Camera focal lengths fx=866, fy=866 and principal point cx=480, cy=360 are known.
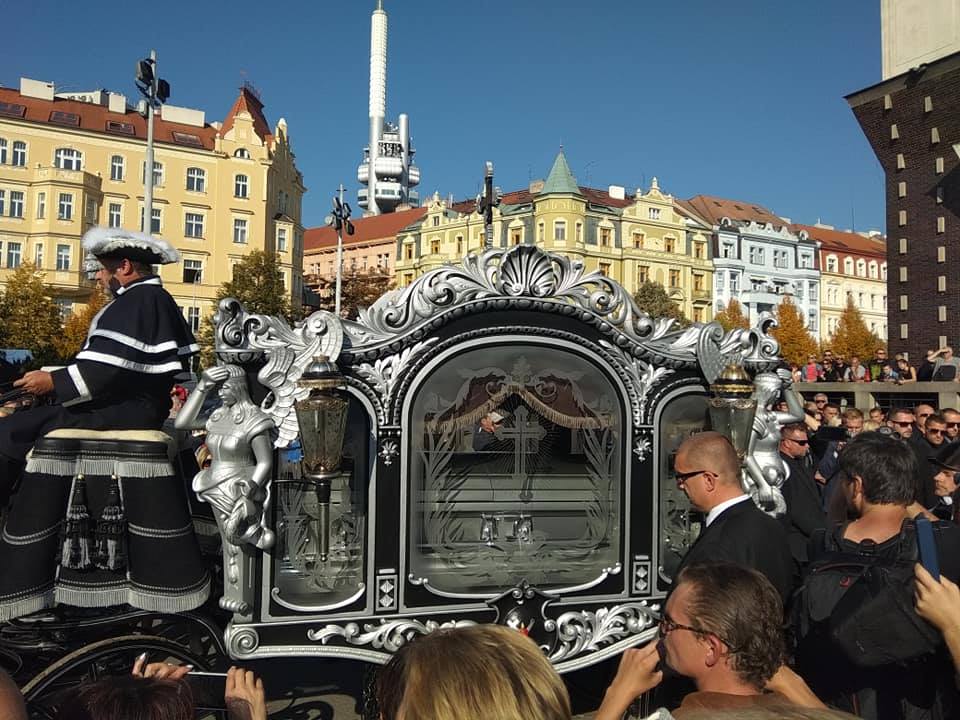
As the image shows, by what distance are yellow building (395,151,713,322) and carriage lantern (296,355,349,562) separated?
50.7 metres

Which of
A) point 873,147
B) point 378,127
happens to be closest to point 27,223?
point 873,147

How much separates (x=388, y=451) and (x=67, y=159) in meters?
47.6

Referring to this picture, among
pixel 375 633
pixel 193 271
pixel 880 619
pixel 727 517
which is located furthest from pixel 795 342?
pixel 880 619

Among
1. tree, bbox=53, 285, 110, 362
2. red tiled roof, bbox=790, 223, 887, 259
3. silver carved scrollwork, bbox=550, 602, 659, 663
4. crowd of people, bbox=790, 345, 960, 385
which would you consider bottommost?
silver carved scrollwork, bbox=550, 602, 659, 663

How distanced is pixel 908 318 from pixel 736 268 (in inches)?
1447

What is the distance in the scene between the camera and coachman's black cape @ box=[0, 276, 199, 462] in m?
3.86

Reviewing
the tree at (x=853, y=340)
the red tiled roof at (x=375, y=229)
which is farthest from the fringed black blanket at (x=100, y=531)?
the red tiled roof at (x=375, y=229)

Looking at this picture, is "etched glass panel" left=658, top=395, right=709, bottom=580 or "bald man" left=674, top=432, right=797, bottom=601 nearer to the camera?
"bald man" left=674, top=432, right=797, bottom=601

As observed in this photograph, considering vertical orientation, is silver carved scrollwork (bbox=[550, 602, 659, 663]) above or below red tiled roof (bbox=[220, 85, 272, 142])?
below

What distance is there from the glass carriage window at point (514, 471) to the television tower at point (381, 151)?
98.6 metres

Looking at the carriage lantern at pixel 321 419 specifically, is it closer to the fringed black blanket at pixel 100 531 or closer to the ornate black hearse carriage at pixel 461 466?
the ornate black hearse carriage at pixel 461 466

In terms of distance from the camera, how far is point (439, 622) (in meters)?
4.51

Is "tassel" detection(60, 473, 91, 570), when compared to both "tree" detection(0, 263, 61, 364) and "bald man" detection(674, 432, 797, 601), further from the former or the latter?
"tree" detection(0, 263, 61, 364)

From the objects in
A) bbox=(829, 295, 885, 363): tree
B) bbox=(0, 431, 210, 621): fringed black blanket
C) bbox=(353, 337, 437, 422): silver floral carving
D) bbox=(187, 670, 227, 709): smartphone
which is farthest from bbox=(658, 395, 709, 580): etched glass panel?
bbox=(829, 295, 885, 363): tree
